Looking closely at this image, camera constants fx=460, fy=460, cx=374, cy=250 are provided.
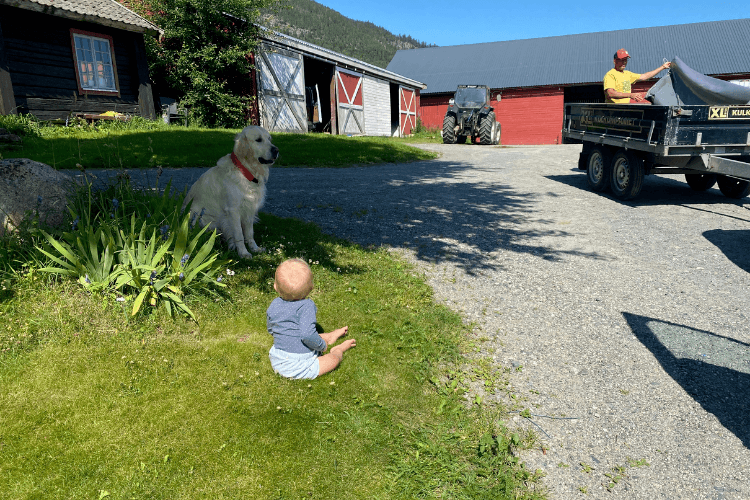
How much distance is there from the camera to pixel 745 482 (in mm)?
2314

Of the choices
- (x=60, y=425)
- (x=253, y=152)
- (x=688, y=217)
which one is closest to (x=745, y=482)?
(x=60, y=425)

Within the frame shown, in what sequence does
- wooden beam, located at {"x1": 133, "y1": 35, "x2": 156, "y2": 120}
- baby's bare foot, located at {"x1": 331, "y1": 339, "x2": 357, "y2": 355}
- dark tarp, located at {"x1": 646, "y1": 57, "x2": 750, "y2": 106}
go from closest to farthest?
baby's bare foot, located at {"x1": 331, "y1": 339, "x2": 357, "y2": 355}, dark tarp, located at {"x1": 646, "y1": 57, "x2": 750, "y2": 106}, wooden beam, located at {"x1": 133, "y1": 35, "x2": 156, "y2": 120}

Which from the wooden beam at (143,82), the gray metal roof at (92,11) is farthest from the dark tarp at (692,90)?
the wooden beam at (143,82)

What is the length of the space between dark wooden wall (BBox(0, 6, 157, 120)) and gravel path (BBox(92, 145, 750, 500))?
6.88 metres

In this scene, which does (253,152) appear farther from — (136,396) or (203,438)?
(203,438)

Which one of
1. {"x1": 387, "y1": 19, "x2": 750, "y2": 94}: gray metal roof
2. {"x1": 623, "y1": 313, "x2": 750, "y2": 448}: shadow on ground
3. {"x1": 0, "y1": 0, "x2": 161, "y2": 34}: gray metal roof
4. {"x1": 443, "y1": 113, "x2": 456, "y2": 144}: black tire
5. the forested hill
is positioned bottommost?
{"x1": 623, "y1": 313, "x2": 750, "y2": 448}: shadow on ground

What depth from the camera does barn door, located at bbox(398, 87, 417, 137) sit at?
28234mm

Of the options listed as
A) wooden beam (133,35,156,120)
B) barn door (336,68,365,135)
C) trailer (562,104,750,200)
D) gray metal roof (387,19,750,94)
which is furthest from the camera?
gray metal roof (387,19,750,94)

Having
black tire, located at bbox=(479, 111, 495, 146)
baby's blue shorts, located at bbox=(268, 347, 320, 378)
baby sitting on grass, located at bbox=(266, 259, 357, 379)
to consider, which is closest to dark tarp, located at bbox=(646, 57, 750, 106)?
baby sitting on grass, located at bbox=(266, 259, 357, 379)

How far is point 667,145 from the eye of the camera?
271 inches

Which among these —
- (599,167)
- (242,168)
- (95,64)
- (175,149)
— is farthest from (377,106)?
(242,168)

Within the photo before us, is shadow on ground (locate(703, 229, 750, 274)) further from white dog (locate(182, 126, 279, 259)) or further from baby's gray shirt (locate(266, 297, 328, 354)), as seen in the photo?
white dog (locate(182, 126, 279, 259))

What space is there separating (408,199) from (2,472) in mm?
6794

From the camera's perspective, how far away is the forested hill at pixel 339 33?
4678 inches
